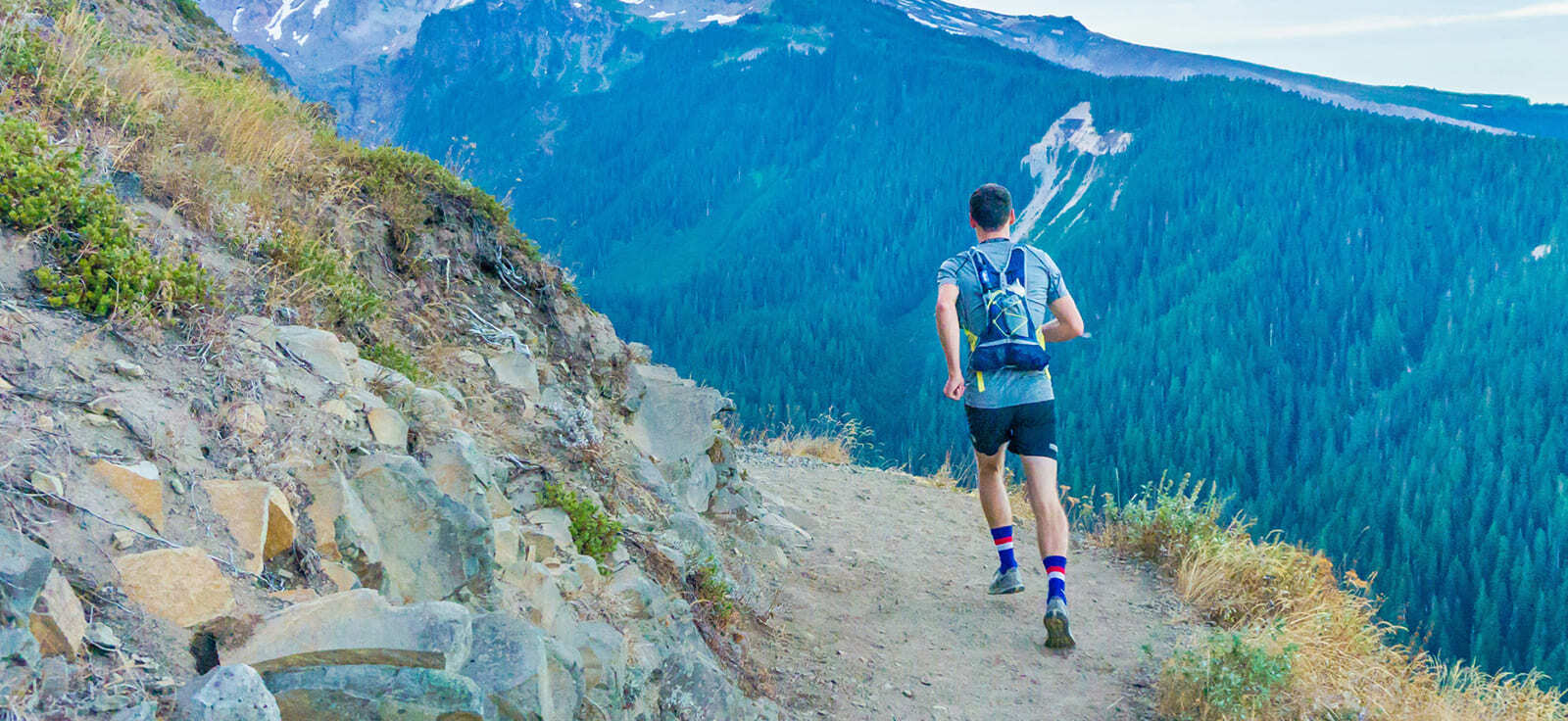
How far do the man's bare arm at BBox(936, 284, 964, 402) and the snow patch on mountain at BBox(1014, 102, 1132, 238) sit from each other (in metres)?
102

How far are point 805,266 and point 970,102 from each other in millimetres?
36128

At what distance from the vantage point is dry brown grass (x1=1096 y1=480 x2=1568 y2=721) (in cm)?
484

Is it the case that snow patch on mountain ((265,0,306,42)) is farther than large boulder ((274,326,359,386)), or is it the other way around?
snow patch on mountain ((265,0,306,42))

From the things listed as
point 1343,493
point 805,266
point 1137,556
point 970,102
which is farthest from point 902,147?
point 1137,556

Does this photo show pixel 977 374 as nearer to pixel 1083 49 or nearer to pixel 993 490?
pixel 993 490

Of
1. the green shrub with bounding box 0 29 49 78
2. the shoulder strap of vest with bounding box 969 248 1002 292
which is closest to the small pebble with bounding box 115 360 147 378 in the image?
the green shrub with bounding box 0 29 49 78

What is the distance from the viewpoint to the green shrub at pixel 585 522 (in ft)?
15.3

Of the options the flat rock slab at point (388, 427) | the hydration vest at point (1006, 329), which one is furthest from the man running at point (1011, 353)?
the flat rock slab at point (388, 427)

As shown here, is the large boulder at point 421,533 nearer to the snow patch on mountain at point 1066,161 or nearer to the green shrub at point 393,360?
the green shrub at point 393,360

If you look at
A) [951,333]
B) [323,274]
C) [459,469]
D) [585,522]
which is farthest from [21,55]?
[951,333]

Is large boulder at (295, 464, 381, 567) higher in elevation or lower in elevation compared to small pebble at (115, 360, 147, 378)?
lower

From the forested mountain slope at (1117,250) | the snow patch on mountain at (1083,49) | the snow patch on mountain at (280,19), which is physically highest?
the snow patch on mountain at (1083,49)

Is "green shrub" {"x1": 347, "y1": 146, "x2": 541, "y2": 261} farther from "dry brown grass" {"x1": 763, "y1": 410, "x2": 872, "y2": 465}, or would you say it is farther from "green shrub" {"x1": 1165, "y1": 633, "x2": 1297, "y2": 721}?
"dry brown grass" {"x1": 763, "y1": 410, "x2": 872, "y2": 465}

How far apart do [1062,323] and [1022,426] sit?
→ 2.25 feet
